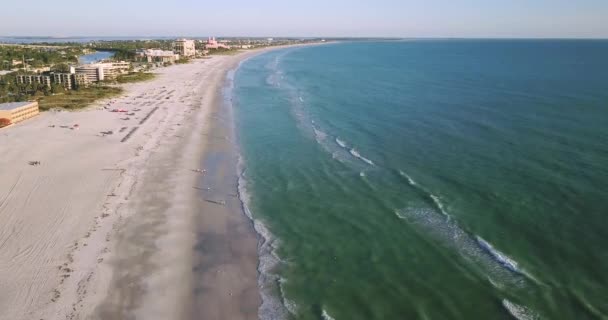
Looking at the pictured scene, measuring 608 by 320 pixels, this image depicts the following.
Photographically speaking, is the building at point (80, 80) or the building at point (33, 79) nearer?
the building at point (33, 79)

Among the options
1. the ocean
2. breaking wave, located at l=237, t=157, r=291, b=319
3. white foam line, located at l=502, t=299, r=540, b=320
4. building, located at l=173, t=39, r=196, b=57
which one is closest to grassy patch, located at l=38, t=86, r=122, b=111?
the ocean

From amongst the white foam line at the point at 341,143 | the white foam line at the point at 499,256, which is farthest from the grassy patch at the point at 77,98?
the white foam line at the point at 499,256

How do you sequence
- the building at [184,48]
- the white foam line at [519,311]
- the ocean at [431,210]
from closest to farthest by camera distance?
the white foam line at [519,311] → the ocean at [431,210] → the building at [184,48]

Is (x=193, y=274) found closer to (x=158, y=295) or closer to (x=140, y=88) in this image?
(x=158, y=295)

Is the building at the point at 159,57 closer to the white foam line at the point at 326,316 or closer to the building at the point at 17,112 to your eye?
the building at the point at 17,112

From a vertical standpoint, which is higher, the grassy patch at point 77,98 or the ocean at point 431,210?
the grassy patch at point 77,98

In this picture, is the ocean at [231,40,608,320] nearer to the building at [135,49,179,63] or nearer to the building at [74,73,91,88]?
the building at [74,73,91,88]

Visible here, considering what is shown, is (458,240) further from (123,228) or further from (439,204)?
(123,228)
